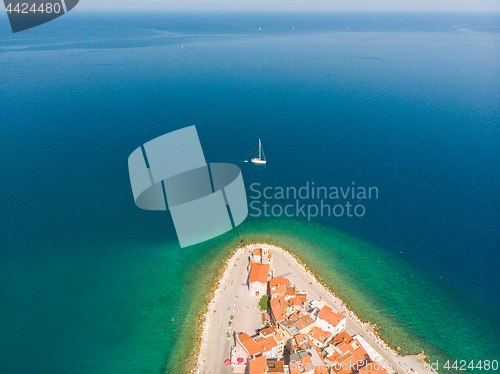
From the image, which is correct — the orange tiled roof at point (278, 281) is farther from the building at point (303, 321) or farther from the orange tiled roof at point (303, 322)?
the orange tiled roof at point (303, 322)

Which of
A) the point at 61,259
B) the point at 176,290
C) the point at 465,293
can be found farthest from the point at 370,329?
the point at 61,259

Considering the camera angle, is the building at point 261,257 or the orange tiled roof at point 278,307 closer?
the orange tiled roof at point 278,307

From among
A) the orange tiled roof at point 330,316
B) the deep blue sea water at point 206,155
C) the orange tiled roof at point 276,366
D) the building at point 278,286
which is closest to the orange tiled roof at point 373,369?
the orange tiled roof at point 330,316

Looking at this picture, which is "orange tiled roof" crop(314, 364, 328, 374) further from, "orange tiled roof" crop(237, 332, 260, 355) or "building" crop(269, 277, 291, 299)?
Result: "building" crop(269, 277, 291, 299)

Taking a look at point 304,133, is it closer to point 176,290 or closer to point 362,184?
point 362,184

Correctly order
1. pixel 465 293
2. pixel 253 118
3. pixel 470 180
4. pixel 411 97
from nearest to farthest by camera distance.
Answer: pixel 465 293 < pixel 470 180 < pixel 253 118 < pixel 411 97

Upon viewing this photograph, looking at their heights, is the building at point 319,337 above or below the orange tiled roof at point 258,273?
below

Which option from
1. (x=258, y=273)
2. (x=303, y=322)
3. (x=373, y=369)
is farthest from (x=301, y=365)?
(x=258, y=273)
